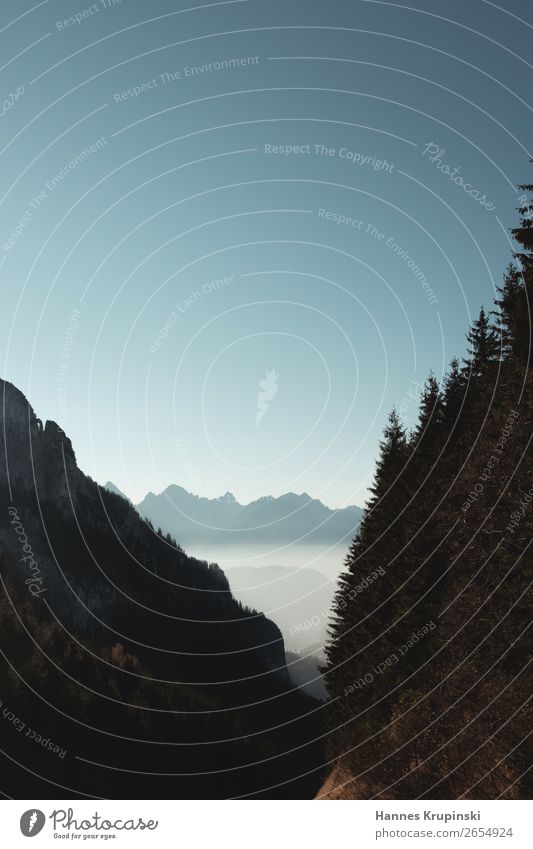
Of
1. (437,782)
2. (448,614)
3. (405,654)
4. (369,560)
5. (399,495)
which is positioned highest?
(399,495)

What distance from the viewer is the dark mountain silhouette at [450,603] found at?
2077 cm

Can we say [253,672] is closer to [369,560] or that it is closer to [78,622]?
[78,622]

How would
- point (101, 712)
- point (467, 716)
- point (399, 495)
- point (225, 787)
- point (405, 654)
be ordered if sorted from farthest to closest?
point (101, 712) < point (225, 787) < point (399, 495) < point (405, 654) < point (467, 716)

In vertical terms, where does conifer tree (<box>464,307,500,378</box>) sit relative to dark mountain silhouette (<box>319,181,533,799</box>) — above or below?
above

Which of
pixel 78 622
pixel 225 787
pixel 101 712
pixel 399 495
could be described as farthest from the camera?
pixel 78 622

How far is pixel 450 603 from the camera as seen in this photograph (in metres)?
27.3

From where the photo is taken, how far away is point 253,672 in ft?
650

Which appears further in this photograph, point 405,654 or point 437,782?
point 405,654

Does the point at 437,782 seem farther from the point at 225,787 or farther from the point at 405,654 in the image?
the point at 225,787

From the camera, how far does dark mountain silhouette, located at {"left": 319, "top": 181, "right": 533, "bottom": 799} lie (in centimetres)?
2077

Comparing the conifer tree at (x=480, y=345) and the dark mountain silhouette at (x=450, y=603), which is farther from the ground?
the conifer tree at (x=480, y=345)
